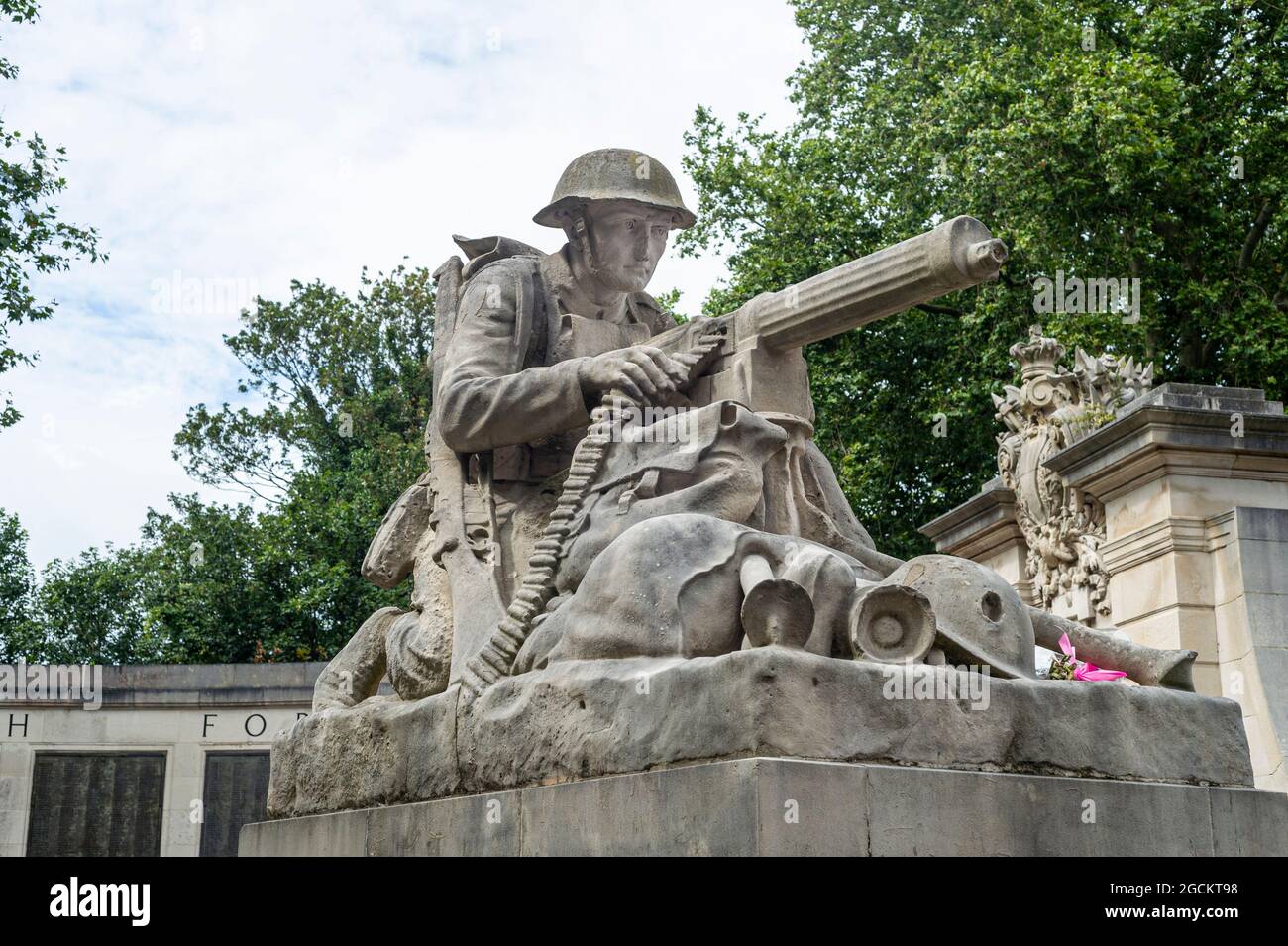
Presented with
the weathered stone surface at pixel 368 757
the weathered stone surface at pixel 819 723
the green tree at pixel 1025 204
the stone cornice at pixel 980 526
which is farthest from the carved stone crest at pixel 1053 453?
the weathered stone surface at pixel 819 723

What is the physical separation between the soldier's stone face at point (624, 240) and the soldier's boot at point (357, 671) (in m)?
1.88

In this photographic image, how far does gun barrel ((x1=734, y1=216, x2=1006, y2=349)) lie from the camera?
568 centimetres

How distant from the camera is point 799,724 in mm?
4551

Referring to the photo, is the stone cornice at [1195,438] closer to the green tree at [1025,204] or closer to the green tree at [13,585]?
the green tree at [1025,204]

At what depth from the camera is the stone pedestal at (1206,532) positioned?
13773 mm

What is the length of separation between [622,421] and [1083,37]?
19610 millimetres

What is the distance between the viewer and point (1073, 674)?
561 cm

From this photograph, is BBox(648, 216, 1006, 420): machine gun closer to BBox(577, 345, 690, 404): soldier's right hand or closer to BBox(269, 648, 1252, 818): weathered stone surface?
BBox(577, 345, 690, 404): soldier's right hand

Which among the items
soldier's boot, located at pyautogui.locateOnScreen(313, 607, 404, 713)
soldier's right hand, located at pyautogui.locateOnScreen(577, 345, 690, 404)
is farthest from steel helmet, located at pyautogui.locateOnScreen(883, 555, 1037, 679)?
soldier's boot, located at pyautogui.locateOnScreen(313, 607, 404, 713)

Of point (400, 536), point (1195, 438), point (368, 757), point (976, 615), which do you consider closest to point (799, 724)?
point (976, 615)

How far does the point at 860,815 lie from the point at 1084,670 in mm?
1508

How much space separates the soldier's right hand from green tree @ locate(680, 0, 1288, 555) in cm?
1681

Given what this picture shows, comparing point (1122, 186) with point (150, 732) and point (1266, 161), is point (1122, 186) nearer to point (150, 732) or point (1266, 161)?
point (1266, 161)

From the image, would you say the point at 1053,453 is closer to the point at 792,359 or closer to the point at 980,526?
the point at 980,526
